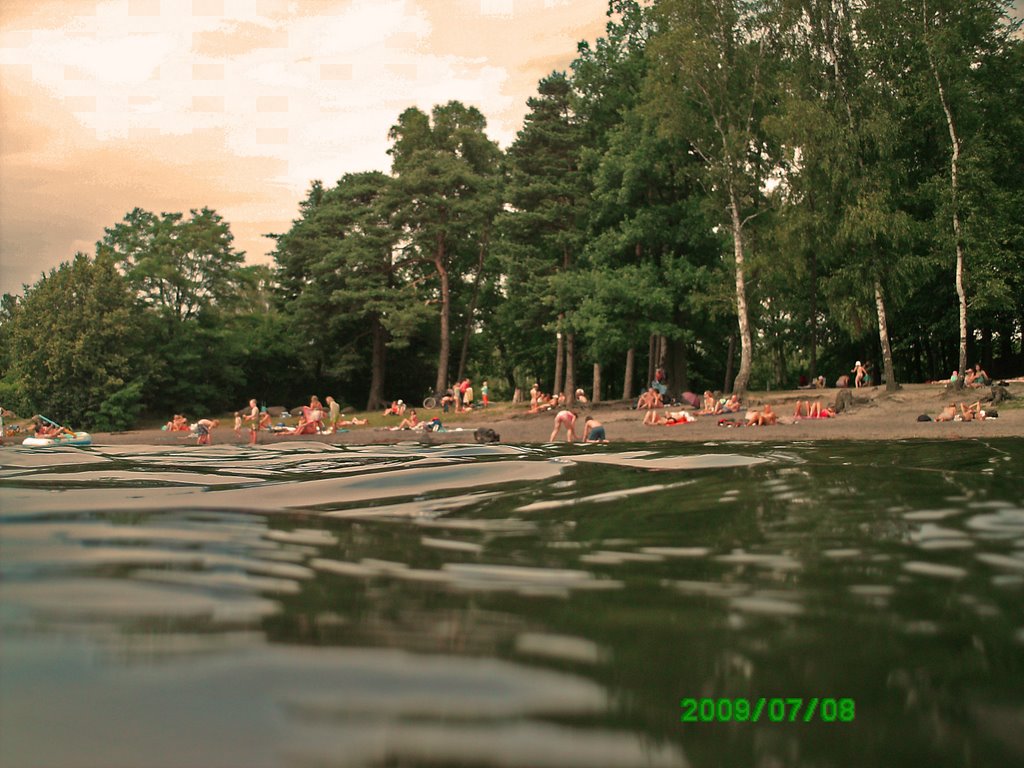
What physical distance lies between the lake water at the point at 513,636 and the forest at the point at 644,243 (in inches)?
1014

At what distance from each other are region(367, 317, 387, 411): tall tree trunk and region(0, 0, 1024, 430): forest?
0.21 m

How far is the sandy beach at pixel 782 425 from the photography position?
17984mm

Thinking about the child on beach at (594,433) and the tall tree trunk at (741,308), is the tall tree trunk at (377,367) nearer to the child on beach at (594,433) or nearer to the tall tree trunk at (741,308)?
the tall tree trunk at (741,308)

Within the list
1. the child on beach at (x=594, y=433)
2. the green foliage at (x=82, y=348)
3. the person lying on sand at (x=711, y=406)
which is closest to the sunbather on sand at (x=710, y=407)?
the person lying on sand at (x=711, y=406)

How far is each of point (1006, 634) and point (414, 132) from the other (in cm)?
4437

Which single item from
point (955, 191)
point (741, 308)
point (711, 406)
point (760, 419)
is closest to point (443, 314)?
point (741, 308)

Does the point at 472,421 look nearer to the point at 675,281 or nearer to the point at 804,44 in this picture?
the point at 675,281

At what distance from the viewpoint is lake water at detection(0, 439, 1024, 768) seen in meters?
1.55

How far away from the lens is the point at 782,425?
2150cm

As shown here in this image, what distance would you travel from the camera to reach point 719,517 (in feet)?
13.5

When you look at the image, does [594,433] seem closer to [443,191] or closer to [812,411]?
[812,411]

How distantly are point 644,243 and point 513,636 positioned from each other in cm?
3311

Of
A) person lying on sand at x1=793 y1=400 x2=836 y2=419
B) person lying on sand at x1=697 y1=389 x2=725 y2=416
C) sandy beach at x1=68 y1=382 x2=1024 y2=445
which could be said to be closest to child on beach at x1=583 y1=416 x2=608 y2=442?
sandy beach at x1=68 y1=382 x2=1024 y2=445

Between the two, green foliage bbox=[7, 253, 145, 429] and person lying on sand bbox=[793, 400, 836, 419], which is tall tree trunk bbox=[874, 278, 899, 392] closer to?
person lying on sand bbox=[793, 400, 836, 419]
